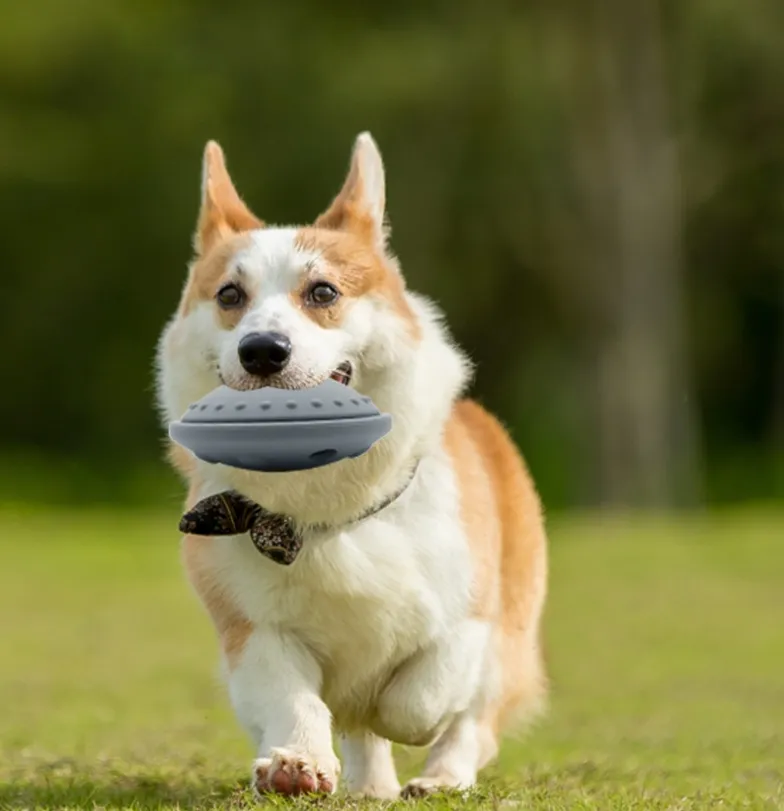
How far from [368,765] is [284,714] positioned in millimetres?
884

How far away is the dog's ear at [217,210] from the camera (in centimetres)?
541

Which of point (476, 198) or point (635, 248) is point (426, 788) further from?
point (476, 198)

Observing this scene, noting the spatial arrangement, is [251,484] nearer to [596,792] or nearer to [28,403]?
[596,792]

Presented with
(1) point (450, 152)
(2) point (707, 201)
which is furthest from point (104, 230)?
(2) point (707, 201)

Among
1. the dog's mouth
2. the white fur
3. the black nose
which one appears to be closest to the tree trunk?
the white fur

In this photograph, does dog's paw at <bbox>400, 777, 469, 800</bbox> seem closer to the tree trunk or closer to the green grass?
the green grass

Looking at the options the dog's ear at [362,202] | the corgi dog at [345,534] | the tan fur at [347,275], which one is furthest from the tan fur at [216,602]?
the dog's ear at [362,202]

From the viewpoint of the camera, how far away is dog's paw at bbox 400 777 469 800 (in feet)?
15.9

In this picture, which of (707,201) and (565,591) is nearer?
(565,591)

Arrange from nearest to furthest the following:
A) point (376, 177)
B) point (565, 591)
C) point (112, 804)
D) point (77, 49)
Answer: point (112, 804)
point (376, 177)
point (565, 591)
point (77, 49)

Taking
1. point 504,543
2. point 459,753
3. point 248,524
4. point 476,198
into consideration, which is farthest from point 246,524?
point 476,198

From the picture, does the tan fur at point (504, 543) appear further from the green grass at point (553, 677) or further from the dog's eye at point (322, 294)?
the dog's eye at point (322, 294)

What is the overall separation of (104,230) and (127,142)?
165 centimetres

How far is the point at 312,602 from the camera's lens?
4816 mm
